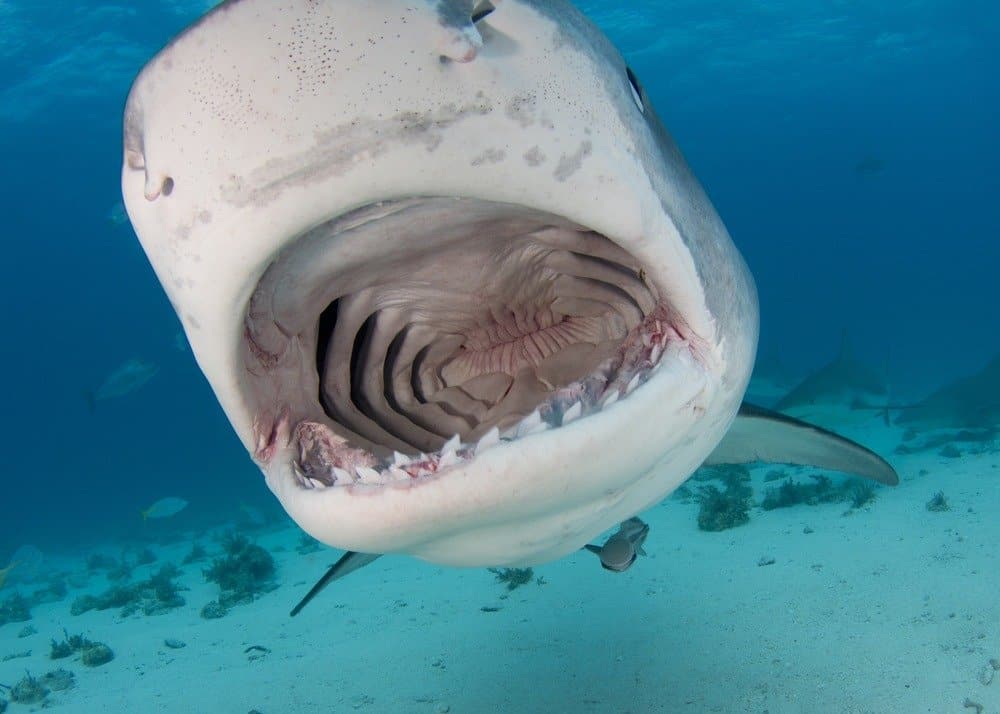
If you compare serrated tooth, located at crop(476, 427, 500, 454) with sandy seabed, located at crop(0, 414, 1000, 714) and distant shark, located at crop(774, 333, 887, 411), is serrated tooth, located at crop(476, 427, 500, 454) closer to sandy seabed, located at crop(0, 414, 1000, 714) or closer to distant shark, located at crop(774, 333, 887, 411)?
sandy seabed, located at crop(0, 414, 1000, 714)

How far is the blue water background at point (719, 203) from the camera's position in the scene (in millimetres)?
29827

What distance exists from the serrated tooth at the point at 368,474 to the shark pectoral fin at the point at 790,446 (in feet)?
7.46

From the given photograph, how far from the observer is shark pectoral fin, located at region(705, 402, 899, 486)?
351 centimetres

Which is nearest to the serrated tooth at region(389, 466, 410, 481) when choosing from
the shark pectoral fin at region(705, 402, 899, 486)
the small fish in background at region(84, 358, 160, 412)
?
the shark pectoral fin at region(705, 402, 899, 486)

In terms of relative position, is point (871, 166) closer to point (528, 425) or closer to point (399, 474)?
point (528, 425)

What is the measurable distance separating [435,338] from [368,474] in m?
1.36

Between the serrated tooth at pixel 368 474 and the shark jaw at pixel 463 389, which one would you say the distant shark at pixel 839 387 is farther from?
the serrated tooth at pixel 368 474

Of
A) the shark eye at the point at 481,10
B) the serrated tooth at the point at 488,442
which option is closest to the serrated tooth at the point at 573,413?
the serrated tooth at the point at 488,442

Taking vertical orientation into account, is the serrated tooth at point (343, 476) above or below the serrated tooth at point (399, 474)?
below

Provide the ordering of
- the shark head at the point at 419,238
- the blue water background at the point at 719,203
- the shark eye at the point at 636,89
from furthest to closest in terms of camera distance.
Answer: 1. the blue water background at the point at 719,203
2. the shark eye at the point at 636,89
3. the shark head at the point at 419,238

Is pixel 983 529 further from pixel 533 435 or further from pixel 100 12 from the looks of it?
pixel 100 12

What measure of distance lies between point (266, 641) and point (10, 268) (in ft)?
237

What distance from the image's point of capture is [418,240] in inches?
80.7

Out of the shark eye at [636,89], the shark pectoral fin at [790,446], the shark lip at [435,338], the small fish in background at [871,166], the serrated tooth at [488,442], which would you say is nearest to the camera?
the serrated tooth at [488,442]
